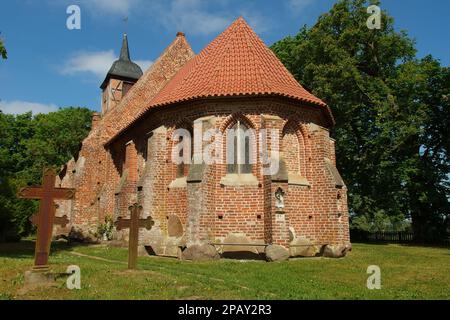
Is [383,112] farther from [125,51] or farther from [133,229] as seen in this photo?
[125,51]

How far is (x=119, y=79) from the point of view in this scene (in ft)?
108

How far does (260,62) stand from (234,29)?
251 centimetres

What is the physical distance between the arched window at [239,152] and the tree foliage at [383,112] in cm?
1053

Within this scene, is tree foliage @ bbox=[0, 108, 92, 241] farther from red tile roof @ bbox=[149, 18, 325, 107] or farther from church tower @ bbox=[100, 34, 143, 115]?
red tile roof @ bbox=[149, 18, 325, 107]

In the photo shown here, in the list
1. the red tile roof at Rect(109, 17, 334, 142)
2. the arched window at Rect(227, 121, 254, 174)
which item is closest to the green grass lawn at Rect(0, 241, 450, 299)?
the arched window at Rect(227, 121, 254, 174)

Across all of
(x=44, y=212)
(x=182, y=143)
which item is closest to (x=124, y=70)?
(x=182, y=143)

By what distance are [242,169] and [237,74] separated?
3.54 m

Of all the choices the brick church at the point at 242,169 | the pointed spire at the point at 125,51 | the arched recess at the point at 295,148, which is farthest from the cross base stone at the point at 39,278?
the pointed spire at the point at 125,51
